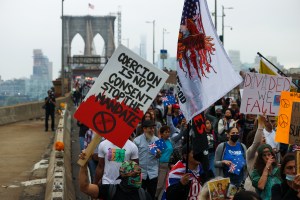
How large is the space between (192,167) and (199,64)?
3.55ft

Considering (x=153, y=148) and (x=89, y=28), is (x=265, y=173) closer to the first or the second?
(x=153, y=148)

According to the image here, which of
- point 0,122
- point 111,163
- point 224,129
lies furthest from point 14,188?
point 0,122

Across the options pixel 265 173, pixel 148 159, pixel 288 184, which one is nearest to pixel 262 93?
pixel 148 159

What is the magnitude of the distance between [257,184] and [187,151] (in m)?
0.81

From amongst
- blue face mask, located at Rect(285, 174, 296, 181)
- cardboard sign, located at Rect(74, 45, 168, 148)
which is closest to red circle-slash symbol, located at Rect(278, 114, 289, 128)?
blue face mask, located at Rect(285, 174, 296, 181)

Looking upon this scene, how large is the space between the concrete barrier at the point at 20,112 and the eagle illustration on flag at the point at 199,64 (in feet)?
79.6

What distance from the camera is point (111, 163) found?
8.09 m

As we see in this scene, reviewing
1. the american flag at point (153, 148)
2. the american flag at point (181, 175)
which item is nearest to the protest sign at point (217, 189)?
the american flag at point (181, 175)

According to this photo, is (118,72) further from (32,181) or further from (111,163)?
(32,181)

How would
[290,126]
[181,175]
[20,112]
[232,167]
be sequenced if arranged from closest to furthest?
[181,175] → [290,126] → [232,167] → [20,112]

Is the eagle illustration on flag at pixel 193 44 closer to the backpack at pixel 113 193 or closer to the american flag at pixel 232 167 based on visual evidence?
the backpack at pixel 113 193

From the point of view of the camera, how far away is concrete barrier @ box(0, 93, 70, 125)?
30.2 meters

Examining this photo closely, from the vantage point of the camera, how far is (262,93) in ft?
29.5

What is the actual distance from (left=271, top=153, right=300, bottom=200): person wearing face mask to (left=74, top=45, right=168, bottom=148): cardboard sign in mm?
1300
